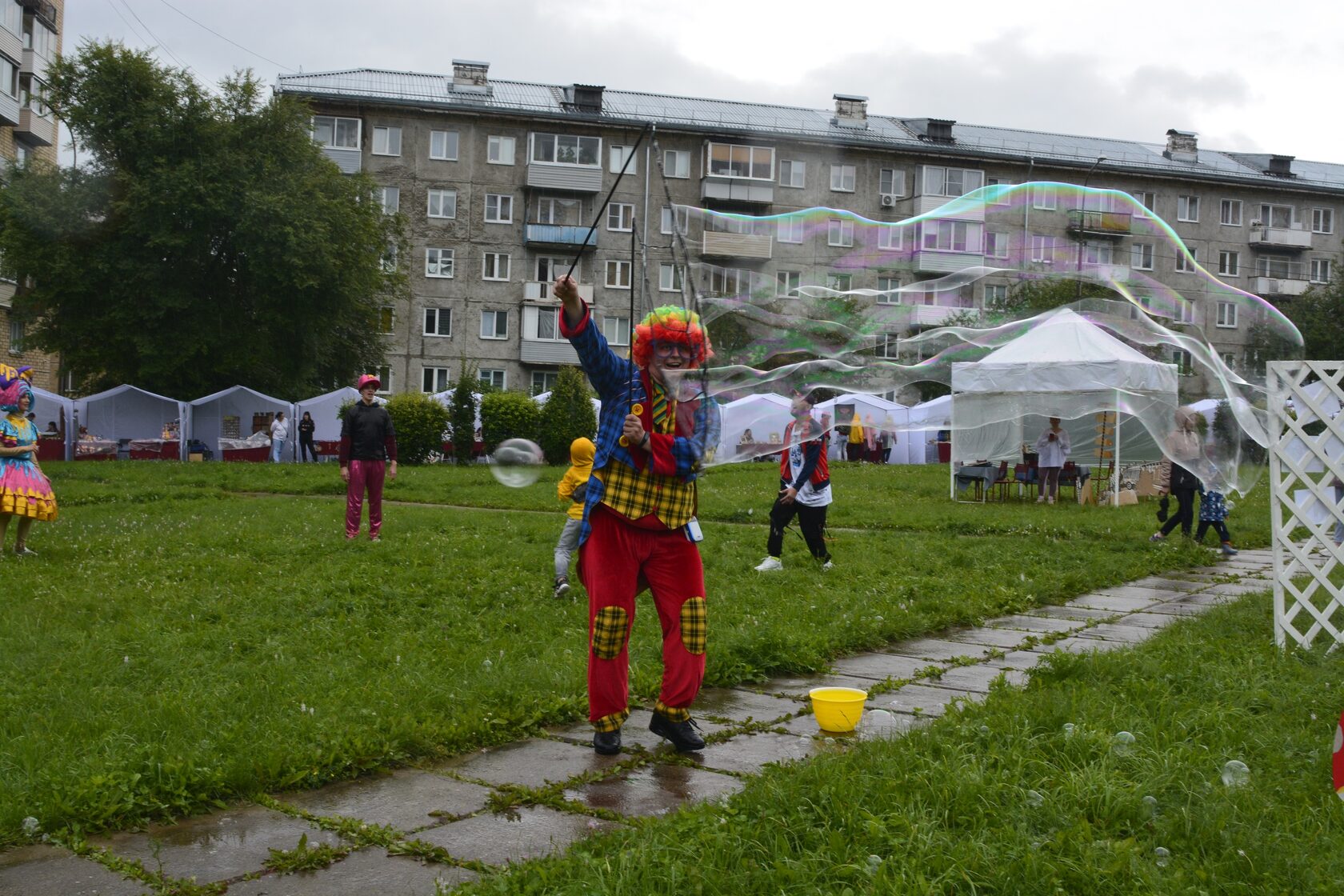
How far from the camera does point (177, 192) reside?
105 feet

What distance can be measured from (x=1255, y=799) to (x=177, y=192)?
110ft

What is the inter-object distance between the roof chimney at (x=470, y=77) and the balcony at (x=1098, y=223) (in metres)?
46.4

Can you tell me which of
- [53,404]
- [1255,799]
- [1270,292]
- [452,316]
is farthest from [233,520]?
[1270,292]

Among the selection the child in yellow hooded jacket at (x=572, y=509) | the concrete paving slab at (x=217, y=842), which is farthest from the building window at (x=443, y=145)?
the concrete paving slab at (x=217, y=842)

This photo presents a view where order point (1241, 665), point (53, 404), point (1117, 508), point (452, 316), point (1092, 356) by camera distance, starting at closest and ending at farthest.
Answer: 1. point (1241, 665)
2. point (1092, 356)
3. point (1117, 508)
4. point (53, 404)
5. point (452, 316)

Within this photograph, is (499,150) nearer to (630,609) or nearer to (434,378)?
(434,378)

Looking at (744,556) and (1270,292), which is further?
(1270,292)

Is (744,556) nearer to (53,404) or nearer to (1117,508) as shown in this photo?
(1117,508)

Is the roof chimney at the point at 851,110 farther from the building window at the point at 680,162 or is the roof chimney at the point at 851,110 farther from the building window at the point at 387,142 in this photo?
the building window at the point at 387,142

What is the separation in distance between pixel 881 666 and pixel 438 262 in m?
44.1

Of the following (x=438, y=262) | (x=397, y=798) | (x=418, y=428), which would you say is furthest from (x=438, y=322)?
(x=397, y=798)

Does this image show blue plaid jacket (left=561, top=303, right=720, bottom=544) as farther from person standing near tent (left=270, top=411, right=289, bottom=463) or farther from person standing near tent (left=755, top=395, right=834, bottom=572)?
person standing near tent (left=270, top=411, right=289, bottom=463)

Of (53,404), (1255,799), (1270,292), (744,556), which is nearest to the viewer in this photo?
(1255,799)

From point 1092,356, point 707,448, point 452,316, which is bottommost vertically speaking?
point 707,448
